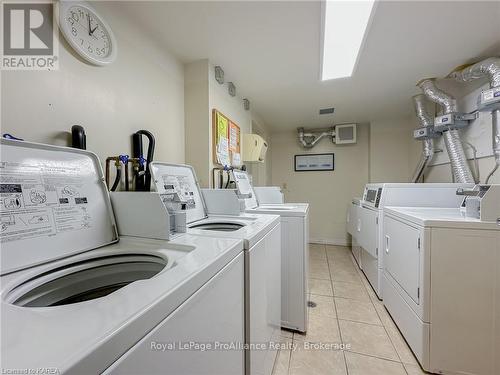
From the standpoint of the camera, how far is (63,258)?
2.42ft

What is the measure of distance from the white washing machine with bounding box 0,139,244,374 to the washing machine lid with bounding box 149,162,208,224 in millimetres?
356

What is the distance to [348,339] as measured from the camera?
161 centimetres

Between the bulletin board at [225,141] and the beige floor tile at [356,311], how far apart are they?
1.81m

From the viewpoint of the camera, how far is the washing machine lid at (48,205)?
653 mm

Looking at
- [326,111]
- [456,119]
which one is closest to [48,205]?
[456,119]

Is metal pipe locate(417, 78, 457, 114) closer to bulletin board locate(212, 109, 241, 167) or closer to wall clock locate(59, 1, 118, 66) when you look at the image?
bulletin board locate(212, 109, 241, 167)

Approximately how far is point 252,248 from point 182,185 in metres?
0.79

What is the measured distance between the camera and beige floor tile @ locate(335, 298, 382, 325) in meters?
1.84

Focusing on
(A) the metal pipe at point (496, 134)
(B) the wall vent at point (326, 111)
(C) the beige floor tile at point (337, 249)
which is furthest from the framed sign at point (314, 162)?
(A) the metal pipe at point (496, 134)

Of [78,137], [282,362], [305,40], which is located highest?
[305,40]

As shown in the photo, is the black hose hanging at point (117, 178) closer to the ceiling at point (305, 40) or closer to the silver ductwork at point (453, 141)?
the ceiling at point (305, 40)

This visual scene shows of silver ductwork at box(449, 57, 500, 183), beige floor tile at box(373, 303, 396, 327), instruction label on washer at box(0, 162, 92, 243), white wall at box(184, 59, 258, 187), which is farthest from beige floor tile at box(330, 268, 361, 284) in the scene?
instruction label on washer at box(0, 162, 92, 243)

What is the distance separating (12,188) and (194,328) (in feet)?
2.40

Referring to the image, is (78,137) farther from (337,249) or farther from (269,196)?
(337,249)
